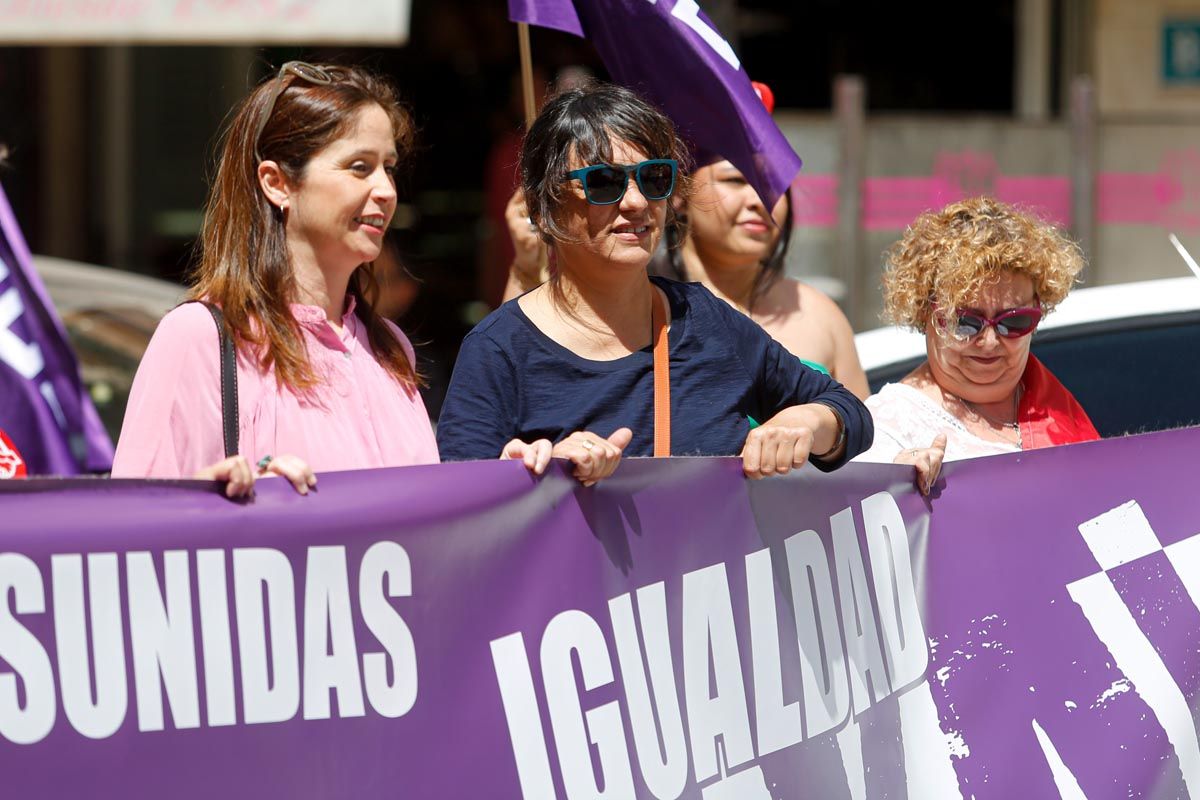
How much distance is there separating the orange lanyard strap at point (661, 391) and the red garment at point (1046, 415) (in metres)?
0.93

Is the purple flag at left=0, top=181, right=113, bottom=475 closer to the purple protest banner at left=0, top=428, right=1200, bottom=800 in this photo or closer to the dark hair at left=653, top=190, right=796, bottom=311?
the dark hair at left=653, top=190, right=796, bottom=311

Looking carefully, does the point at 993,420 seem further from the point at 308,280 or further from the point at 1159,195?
the point at 1159,195

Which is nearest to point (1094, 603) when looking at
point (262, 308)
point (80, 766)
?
point (262, 308)

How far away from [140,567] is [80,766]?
25cm

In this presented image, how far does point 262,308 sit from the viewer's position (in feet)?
8.69

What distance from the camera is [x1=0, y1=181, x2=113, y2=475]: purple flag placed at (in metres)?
4.29

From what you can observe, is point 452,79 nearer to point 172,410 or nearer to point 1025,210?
point 1025,210

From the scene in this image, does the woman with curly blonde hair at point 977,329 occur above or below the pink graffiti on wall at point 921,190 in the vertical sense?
below

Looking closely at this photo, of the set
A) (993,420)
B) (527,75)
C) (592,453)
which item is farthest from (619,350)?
(527,75)

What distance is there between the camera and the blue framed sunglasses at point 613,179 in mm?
2771

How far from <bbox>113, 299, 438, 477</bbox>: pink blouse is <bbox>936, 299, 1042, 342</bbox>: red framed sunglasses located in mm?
1113

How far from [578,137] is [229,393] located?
0.73m

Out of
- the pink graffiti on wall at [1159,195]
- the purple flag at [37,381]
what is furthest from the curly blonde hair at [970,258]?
the pink graffiti on wall at [1159,195]

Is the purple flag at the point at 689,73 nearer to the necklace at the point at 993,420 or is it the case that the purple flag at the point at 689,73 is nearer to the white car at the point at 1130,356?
the necklace at the point at 993,420
